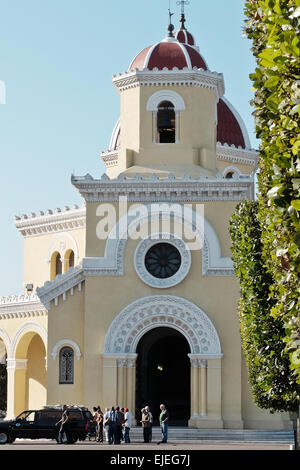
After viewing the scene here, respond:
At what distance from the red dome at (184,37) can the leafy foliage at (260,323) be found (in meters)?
27.1

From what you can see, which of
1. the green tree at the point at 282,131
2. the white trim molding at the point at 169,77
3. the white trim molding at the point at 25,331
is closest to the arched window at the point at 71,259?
the white trim molding at the point at 25,331

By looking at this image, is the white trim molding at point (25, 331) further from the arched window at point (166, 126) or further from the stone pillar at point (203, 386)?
the arched window at point (166, 126)

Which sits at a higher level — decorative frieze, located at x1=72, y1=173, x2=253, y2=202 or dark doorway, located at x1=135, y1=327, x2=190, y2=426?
decorative frieze, located at x1=72, y1=173, x2=253, y2=202

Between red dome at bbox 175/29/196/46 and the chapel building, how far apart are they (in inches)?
487

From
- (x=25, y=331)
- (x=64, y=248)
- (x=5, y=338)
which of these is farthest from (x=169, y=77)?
(x=5, y=338)

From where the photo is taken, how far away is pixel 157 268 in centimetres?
3403

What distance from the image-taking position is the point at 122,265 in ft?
111

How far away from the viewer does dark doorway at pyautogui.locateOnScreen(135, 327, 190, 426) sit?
3659cm

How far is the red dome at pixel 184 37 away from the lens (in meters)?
49.1

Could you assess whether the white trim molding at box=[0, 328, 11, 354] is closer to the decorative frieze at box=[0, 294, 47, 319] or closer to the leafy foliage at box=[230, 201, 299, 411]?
the decorative frieze at box=[0, 294, 47, 319]

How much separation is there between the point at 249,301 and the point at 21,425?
1148 centimetres

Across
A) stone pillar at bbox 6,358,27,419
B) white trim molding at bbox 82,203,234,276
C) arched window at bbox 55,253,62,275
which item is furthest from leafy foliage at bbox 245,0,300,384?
arched window at bbox 55,253,62,275
